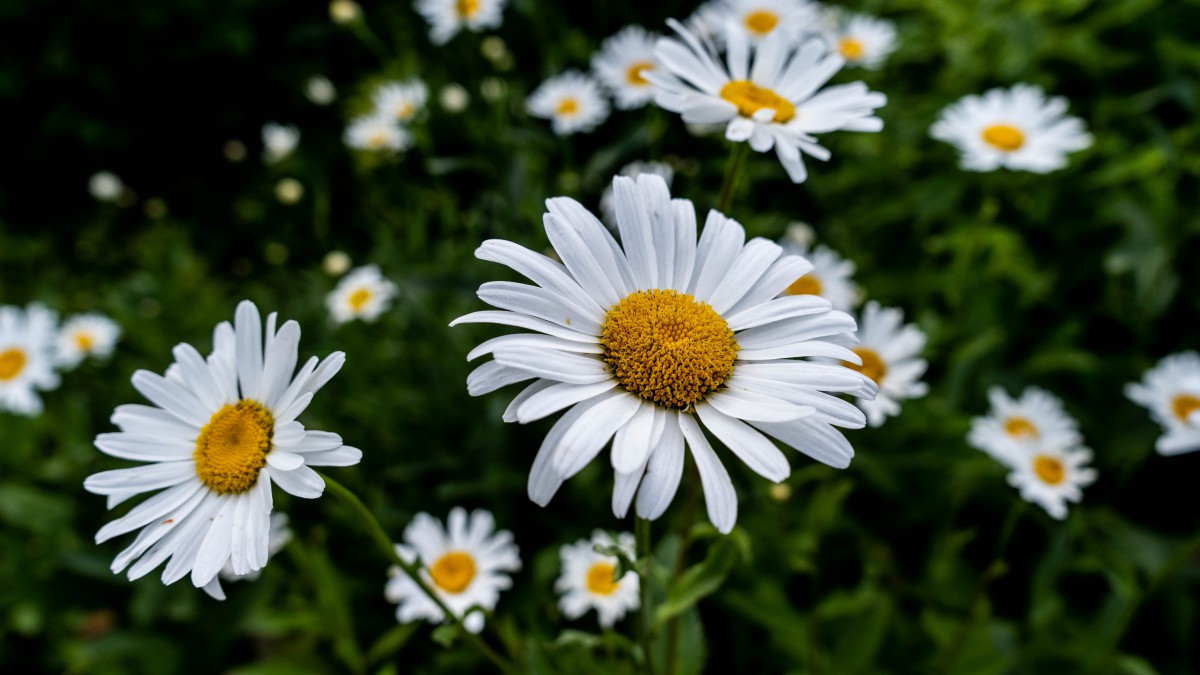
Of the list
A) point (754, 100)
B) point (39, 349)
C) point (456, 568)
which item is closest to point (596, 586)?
point (456, 568)

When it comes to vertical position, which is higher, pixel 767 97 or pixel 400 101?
pixel 400 101

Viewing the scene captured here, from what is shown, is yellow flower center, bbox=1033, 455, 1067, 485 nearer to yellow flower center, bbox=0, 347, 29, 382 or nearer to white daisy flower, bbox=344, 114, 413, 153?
white daisy flower, bbox=344, 114, 413, 153

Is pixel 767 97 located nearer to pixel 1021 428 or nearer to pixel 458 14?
pixel 1021 428

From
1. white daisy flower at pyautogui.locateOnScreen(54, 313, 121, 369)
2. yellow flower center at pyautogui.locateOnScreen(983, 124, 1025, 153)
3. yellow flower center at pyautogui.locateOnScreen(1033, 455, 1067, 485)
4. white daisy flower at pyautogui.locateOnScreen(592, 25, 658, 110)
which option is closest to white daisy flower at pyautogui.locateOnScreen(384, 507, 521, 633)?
yellow flower center at pyautogui.locateOnScreen(1033, 455, 1067, 485)

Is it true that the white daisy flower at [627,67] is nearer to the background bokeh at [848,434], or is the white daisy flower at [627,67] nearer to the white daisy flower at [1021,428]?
the background bokeh at [848,434]

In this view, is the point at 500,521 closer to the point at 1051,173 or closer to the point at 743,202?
the point at 743,202

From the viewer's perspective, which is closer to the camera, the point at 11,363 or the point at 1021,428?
the point at 1021,428

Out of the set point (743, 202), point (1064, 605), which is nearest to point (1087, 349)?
point (1064, 605)
